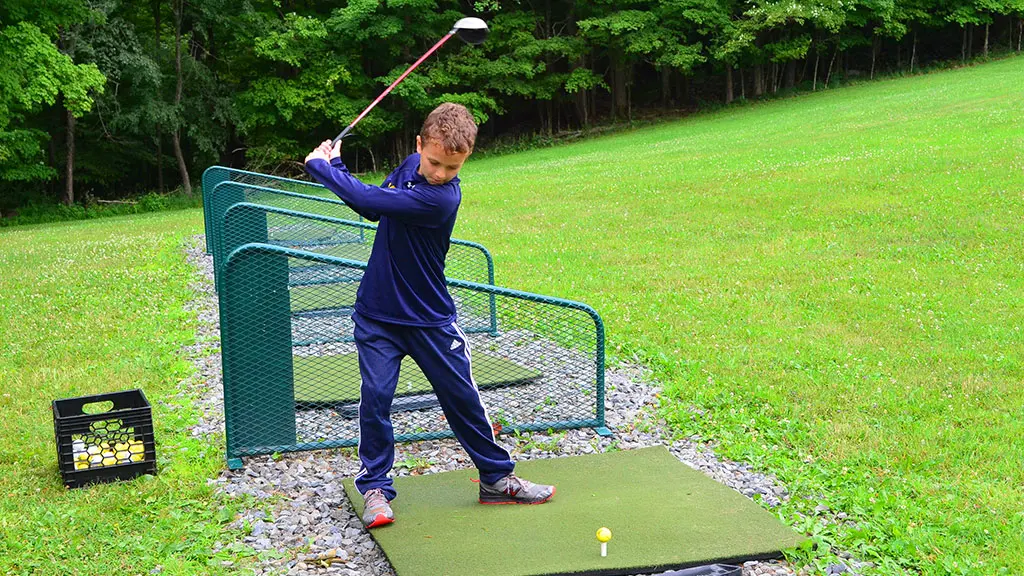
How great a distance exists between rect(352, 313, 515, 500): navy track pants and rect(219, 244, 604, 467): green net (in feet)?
2.53

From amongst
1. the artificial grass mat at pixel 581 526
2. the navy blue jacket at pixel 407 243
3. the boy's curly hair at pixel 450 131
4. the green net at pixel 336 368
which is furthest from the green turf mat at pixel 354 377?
the boy's curly hair at pixel 450 131

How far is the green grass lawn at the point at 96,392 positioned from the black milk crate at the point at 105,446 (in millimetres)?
96

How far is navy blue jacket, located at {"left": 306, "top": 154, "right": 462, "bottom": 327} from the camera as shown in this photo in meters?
3.87

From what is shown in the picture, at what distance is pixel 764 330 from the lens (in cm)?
752

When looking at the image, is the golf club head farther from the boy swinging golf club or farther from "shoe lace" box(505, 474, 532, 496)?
"shoe lace" box(505, 474, 532, 496)

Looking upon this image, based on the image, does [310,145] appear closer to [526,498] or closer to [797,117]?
[797,117]

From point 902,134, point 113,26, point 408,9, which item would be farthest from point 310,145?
point 902,134

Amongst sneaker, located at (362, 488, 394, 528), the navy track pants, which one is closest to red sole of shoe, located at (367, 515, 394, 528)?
sneaker, located at (362, 488, 394, 528)

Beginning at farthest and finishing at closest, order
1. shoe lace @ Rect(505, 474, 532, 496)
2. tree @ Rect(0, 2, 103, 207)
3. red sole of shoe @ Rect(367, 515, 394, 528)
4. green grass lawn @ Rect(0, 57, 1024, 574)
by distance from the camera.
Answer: tree @ Rect(0, 2, 103, 207), shoe lace @ Rect(505, 474, 532, 496), green grass lawn @ Rect(0, 57, 1024, 574), red sole of shoe @ Rect(367, 515, 394, 528)

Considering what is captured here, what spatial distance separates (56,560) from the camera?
156 inches

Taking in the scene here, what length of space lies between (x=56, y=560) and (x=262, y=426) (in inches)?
56.1

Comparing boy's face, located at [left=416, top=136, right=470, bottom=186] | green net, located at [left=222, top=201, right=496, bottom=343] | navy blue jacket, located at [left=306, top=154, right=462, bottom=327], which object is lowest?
green net, located at [left=222, top=201, right=496, bottom=343]

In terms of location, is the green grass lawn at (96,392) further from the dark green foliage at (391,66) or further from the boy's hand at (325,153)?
the dark green foliage at (391,66)

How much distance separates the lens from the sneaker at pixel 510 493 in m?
4.42
